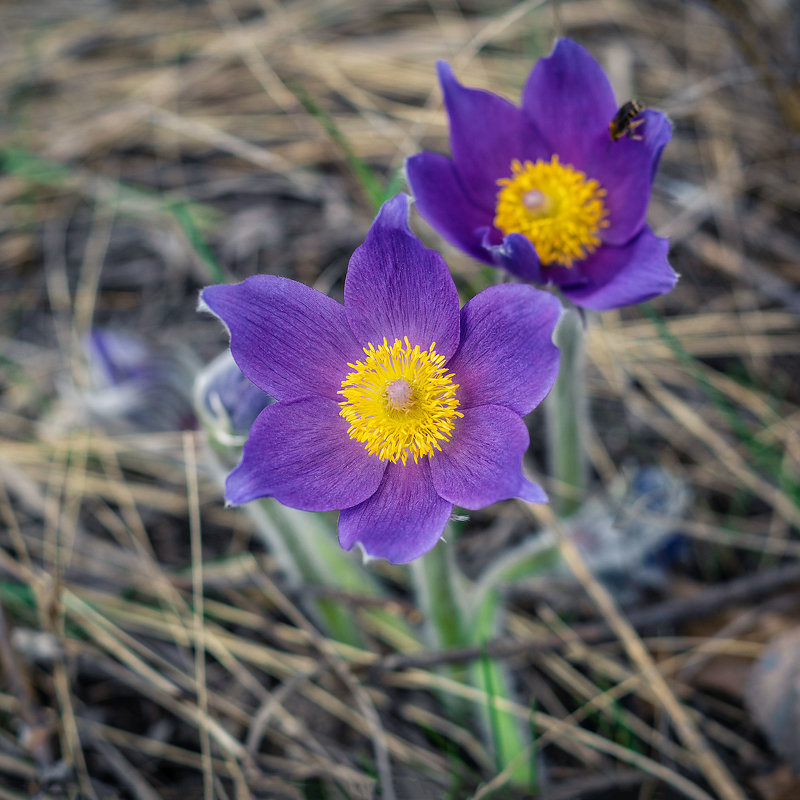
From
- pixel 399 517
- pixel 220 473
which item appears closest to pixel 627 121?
pixel 399 517

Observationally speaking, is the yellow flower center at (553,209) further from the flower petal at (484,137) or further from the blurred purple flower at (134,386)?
the blurred purple flower at (134,386)

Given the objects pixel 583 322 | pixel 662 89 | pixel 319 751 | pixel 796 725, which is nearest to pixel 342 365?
pixel 583 322

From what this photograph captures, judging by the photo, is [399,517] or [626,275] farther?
[626,275]

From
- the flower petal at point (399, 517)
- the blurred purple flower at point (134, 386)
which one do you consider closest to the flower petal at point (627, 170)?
the flower petal at point (399, 517)

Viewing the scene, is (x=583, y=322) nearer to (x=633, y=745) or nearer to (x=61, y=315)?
(x=633, y=745)

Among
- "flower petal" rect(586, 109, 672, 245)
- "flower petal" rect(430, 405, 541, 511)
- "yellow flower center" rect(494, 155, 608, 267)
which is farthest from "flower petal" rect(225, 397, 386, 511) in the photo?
"flower petal" rect(586, 109, 672, 245)

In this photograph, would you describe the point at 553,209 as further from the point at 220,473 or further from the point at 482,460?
the point at 220,473

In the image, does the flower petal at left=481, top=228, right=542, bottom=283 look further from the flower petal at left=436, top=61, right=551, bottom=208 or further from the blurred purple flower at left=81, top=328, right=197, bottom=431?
the blurred purple flower at left=81, top=328, right=197, bottom=431
